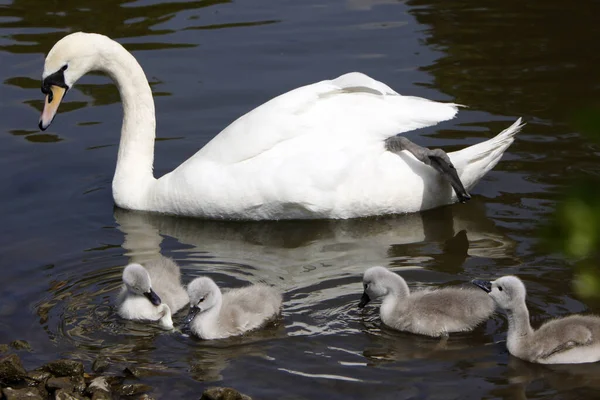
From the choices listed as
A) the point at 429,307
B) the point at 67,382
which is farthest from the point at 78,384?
the point at 429,307

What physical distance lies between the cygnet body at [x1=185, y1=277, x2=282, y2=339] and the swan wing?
6.77ft

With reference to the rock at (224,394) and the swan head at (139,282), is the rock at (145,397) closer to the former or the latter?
the rock at (224,394)

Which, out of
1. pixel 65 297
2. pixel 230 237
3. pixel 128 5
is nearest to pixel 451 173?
pixel 230 237

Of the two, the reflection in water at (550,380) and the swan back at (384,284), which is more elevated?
the swan back at (384,284)

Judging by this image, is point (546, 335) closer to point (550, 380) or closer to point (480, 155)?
point (550, 380)

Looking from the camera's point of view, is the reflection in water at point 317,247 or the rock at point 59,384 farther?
the reflection in water at point 317,247

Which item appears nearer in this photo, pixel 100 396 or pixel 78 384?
pixel 100 396

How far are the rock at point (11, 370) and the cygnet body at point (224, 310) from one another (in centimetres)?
103

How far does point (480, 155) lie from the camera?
304 inches

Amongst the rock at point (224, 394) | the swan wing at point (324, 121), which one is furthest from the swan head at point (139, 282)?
the swan wing at point (324, 121)

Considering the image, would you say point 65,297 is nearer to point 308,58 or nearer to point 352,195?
point 352,195

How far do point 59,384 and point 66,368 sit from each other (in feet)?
0.45

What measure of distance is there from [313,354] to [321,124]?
2.71 m

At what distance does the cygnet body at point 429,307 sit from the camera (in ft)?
17.9
